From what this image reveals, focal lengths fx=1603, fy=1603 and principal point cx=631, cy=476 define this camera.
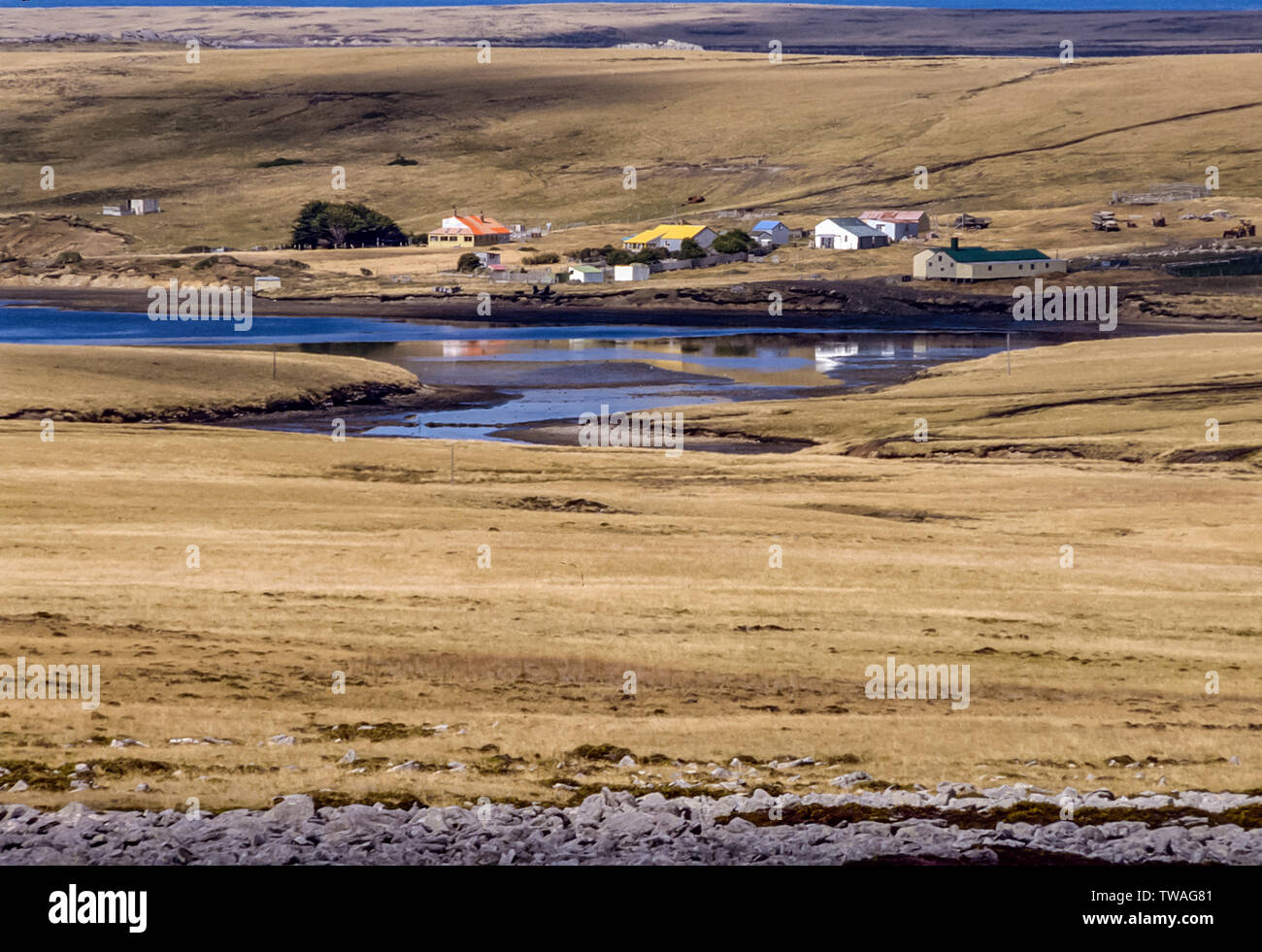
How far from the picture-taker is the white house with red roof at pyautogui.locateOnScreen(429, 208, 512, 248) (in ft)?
530

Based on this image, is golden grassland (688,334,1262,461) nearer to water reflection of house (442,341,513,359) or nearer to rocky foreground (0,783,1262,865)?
water reflection of house (442,341,513,359)

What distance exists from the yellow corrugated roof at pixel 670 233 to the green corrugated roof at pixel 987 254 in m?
27.5

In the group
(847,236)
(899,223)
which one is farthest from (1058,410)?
(899,223)

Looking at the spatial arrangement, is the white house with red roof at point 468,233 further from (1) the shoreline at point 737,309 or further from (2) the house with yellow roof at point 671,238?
(1) the shoreline at point 737,309

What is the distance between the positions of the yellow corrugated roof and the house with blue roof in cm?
610

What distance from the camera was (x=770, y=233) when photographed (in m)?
155

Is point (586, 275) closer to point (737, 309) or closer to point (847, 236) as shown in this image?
point (737, 309)

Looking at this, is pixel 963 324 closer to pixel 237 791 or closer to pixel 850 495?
pixel 850 495

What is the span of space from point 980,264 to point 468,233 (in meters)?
55.4

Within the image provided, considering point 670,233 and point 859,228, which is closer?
point 859,228

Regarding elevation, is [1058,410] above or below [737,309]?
below

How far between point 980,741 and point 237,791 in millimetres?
11025

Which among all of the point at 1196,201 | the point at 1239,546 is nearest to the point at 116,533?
the point at 1239,546

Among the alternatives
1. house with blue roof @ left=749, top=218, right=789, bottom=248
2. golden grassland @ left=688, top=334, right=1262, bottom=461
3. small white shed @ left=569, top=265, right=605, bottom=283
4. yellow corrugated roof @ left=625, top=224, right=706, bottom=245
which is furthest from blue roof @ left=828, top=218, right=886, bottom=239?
golden grassland @ left=688, top=334, right=1262, bottom=461
